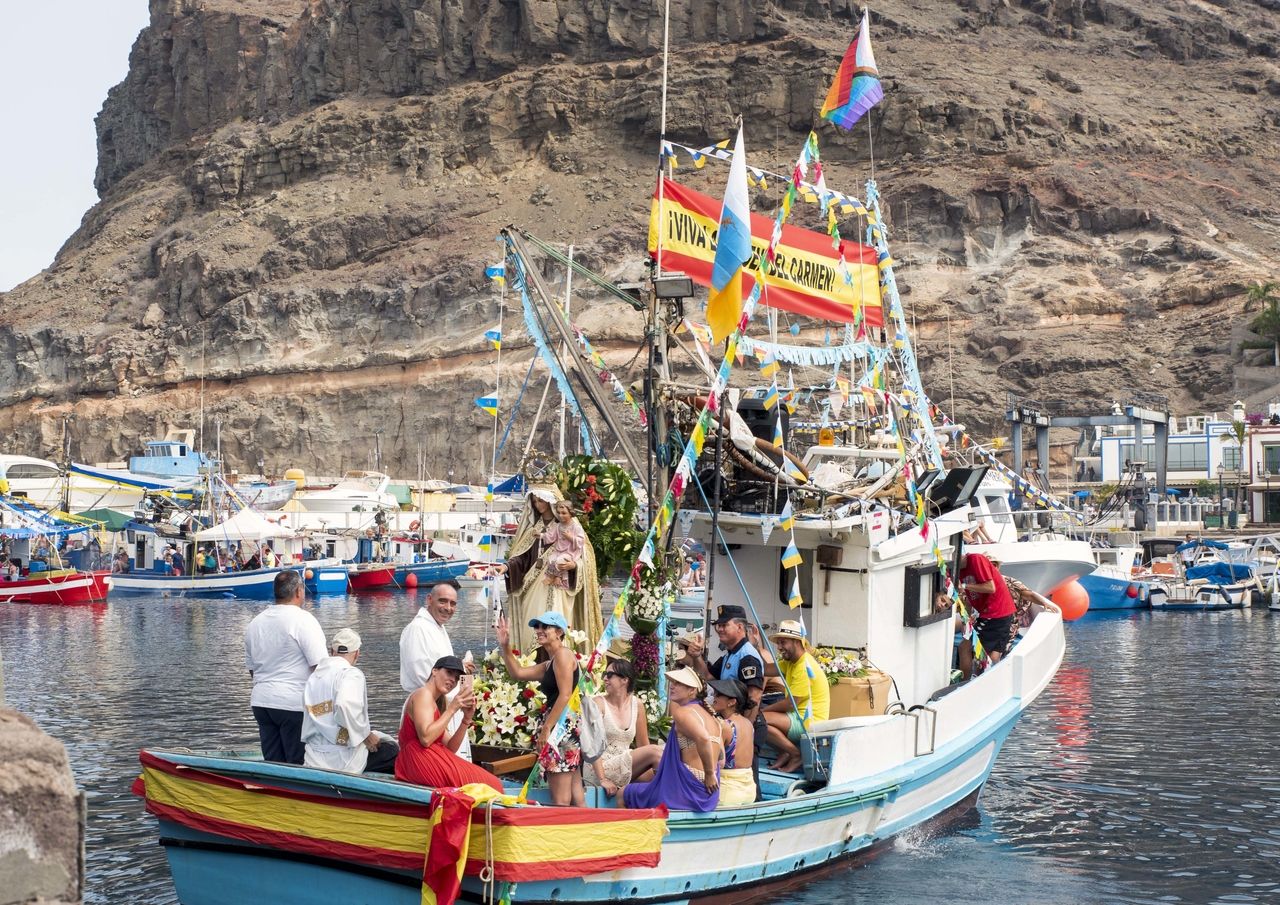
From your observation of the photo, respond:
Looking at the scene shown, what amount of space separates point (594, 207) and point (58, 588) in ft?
245

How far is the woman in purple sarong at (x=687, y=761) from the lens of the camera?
987cm

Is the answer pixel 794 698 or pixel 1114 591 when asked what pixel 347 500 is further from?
pixel 794 698

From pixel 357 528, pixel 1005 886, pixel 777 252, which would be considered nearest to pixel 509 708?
pixel 1005 886

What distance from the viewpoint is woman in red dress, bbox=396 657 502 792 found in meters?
9.08

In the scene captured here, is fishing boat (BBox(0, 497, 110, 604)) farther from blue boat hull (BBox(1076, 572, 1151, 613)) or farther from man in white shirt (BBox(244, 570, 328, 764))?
man in white shirt (BBox(244, 570, 328, 764))

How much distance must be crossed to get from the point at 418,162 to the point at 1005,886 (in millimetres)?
121547

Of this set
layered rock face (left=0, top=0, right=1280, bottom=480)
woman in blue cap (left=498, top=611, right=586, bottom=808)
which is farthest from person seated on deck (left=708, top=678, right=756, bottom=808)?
layered rock face (left=0, top=0, right=1280, bottom=480)

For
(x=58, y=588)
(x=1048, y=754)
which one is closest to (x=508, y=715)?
(x=1048, y=754)

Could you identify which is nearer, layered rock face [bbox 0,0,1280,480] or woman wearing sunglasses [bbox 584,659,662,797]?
woman wearing sunglasses [bbox 584,659,662,797]

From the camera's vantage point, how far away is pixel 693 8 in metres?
132

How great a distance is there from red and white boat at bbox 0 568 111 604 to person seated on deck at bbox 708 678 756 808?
134ft

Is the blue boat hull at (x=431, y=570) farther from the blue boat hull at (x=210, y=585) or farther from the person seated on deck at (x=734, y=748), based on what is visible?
the person seated on deck at (x=734, y=748)

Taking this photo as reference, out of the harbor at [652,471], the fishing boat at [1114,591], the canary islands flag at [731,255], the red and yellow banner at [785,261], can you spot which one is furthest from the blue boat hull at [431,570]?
the canary islands flag at [731,255]

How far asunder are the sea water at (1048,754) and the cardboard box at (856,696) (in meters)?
1.26
